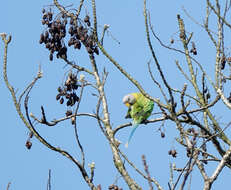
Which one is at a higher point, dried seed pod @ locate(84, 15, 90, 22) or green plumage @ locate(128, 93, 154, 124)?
dried seed pod @ locate(84, 15, 90, 22)

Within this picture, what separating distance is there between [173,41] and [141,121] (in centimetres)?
195

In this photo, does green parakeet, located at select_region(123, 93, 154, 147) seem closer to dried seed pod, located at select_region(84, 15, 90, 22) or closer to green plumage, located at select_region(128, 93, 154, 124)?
green plumage, located at select_region(128, 93, 154, 124)

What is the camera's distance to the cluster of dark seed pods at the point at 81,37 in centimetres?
626

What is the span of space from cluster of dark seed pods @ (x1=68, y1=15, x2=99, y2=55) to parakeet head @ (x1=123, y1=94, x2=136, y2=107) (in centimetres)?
81

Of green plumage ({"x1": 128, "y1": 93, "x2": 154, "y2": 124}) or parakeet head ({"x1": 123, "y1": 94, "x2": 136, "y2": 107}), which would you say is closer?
green plumage ({"x1": 128, "y1": 93, "x2": 154, "y2": 124})

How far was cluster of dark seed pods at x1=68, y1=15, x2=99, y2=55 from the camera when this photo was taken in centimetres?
626

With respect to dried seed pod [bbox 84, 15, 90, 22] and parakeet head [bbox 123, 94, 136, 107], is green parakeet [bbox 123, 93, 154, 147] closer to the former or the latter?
parakeet head [bbox 123, 94, 136, 107]

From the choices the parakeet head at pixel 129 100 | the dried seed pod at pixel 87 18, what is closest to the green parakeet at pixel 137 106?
the parakeet head at pixel 129 100

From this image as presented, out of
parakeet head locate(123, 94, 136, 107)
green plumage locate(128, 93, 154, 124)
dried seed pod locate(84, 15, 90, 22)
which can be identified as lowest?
green plumage locate(128, 93, 154, 124)

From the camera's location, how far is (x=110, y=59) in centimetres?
517

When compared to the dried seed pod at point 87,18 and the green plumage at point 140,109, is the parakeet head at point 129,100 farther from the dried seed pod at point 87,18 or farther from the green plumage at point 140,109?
the dried seed pod at point 87,18

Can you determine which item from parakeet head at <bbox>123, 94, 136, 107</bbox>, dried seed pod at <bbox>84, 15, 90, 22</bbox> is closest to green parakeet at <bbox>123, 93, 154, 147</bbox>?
parakeet head at <bbox>123, 94, 136, 107</bbox>

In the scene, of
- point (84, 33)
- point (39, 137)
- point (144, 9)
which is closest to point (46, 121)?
point (39, 137)

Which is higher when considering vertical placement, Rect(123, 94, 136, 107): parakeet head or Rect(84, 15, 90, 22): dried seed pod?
Rect(84, 15, 90, 22): dried seed pod
